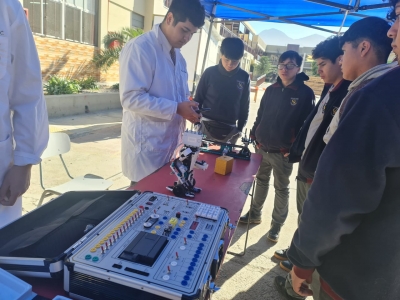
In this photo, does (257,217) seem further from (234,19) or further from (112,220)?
(234,19)

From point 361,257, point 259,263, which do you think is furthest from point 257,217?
point 361,257

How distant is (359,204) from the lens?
73 centimetres

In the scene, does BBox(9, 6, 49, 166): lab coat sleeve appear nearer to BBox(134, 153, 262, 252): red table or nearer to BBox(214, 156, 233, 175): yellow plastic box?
BBox(134, 153, 262, 252): red table

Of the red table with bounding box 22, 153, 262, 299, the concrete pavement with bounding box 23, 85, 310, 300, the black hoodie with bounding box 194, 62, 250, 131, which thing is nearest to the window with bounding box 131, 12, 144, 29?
the concrete pavement with bounding box 23, 85, 310, 300

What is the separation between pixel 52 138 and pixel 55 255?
192 cm

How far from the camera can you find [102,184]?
236 cm

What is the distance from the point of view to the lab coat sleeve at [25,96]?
3.41 feet

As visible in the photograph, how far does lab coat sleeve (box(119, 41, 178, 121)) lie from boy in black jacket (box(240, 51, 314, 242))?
4.18ft

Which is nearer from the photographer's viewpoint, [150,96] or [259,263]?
[150,96]

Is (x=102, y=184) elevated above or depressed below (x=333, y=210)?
below

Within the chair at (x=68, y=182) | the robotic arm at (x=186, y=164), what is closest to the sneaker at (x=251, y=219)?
the chair at (x=68, y=182)

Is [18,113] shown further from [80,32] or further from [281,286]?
[80,32]

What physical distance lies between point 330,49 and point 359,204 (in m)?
1.60

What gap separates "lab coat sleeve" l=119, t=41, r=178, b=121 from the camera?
1.54 meters
